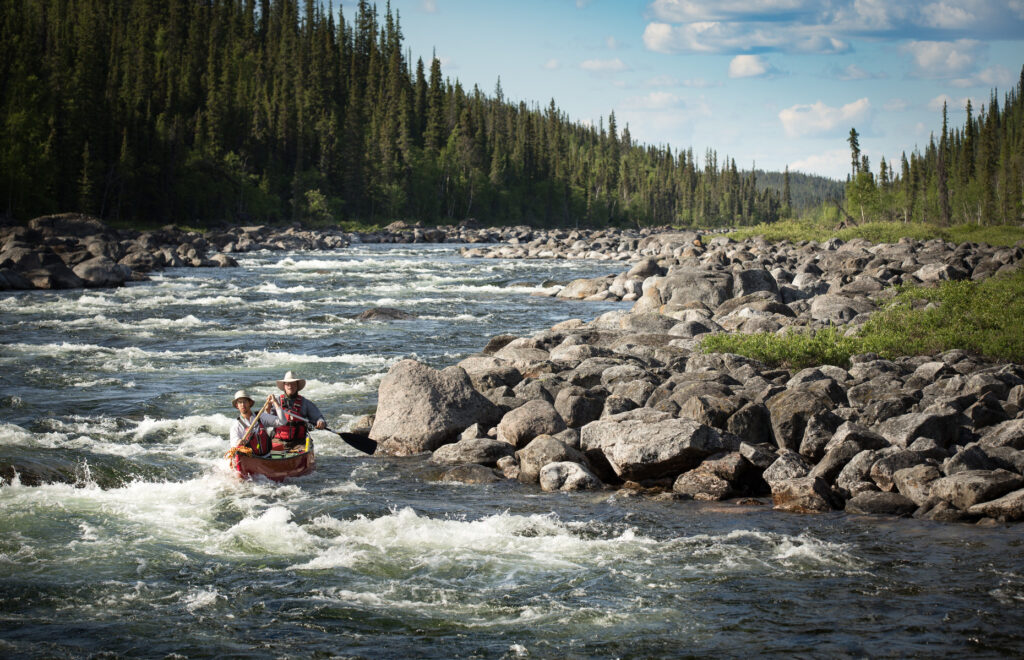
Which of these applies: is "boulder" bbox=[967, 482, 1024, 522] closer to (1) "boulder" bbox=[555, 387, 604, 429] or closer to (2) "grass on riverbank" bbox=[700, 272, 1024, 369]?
(1) "boulder" bbox=[555, 387, 604, 429]

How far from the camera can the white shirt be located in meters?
11.5

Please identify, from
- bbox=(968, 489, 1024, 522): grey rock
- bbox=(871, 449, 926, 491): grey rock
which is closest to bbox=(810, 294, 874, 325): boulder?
bbox=(871, 449, 926, 491): grey rock

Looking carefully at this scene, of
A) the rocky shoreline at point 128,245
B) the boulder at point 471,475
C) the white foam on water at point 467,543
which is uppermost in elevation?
the rocky shoreline at point 128,245

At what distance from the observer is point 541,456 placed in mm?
11367

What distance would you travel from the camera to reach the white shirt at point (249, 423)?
11.5 m

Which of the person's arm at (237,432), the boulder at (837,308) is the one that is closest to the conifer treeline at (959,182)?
the boulder at (837,308)

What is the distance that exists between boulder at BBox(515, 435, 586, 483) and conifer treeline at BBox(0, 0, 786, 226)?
5442 centimetres

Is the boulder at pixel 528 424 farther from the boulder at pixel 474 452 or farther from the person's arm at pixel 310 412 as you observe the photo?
the person's arm at pixel 310 412

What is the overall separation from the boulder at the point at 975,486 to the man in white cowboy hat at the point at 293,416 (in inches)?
303

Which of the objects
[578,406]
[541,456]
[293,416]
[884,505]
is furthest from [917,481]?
[293,416]

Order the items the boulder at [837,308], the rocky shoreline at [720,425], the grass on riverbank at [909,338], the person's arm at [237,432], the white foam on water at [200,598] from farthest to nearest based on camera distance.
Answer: the boulder at [837,308]
the grass on riverbank at [909,338]
the person's arm at [237,432]
the rocky shoreline at [720,425]
the white foam on water at [200,598]

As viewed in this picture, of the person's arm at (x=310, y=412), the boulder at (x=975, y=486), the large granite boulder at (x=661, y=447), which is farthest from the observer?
the person's arm at (x=310, y=412)

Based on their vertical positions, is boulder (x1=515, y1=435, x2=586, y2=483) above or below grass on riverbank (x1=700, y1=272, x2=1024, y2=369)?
below

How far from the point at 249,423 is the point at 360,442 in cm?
157
